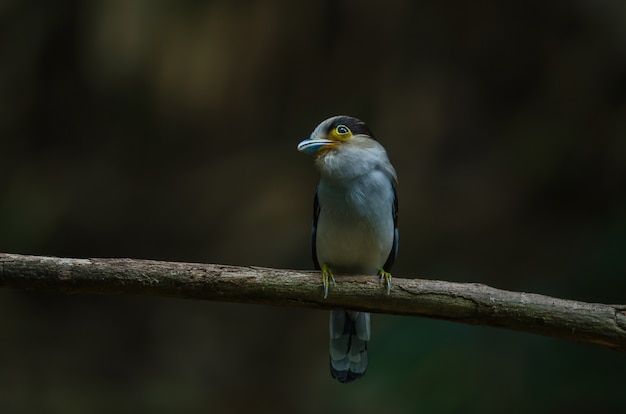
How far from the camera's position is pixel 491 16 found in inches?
257

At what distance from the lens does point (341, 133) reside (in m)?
3.49

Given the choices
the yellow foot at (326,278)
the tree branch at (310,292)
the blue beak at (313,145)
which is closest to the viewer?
the tree branch at (310,292)

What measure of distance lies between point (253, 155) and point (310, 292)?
374 cm

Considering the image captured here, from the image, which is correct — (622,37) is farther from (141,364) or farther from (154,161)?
(141,364)

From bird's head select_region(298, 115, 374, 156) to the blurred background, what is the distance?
2.46 m

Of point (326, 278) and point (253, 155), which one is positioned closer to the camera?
point (326, 278)

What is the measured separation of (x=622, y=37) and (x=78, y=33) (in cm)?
434

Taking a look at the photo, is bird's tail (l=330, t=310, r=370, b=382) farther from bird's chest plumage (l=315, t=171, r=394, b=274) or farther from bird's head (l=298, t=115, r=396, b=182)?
bird's head (l=298, t=115, r=396, b=182)

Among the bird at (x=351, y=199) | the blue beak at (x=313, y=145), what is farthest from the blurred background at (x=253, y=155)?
the blue beak at (x=313, y=145)

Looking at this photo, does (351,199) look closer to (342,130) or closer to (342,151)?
(342,151)

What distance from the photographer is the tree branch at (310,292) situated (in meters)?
2.73

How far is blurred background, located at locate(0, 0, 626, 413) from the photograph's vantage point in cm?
603

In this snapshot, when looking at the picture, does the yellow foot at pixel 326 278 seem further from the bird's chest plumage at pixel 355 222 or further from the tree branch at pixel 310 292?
the bird's chest plumage at pixel 355 222

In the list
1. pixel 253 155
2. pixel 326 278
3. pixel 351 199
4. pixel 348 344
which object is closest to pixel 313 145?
pixel 351 199
